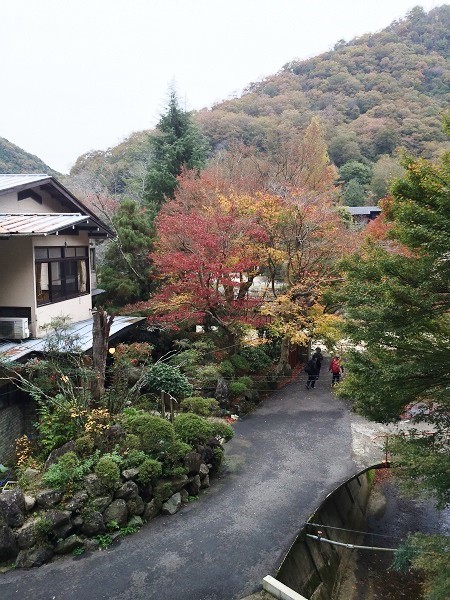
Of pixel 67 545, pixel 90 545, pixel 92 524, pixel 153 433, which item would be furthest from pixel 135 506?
pixel 153 433

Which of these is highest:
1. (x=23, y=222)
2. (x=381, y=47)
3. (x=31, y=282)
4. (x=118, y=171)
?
(x=381, y=47)

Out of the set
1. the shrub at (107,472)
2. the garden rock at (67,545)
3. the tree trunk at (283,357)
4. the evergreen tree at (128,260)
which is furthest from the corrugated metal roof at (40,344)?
the tree trunk at (283,357)

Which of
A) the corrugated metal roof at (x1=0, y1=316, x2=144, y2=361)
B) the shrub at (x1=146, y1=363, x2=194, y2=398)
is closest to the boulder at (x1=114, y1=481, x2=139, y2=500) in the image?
the shrub at (x1=146, y1=363, x2=194, y2=398)

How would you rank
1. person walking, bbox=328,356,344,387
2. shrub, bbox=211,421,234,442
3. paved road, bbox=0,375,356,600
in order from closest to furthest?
1. paved road, bbox=0,375,356,600
2. shrub, bbox=211,421,234,442
3. person walking, bbox=328,356,344,387

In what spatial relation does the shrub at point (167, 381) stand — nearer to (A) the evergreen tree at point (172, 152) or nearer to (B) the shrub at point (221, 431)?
(B) the shrub at point (221, 431)

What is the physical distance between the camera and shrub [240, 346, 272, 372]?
1675cm

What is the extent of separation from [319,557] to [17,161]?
4631cm

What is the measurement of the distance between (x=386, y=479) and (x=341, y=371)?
15.1 ft

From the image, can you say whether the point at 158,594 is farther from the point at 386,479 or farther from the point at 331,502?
the point at 386,479

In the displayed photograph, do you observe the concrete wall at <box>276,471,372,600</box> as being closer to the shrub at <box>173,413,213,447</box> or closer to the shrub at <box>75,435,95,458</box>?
the shrub at <box>173,413,213,447</box>

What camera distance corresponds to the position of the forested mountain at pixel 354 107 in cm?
4384

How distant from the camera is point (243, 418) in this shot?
44.3ft

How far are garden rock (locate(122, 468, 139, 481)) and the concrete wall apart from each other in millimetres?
3230

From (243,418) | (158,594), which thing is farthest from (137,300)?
(158,594)
